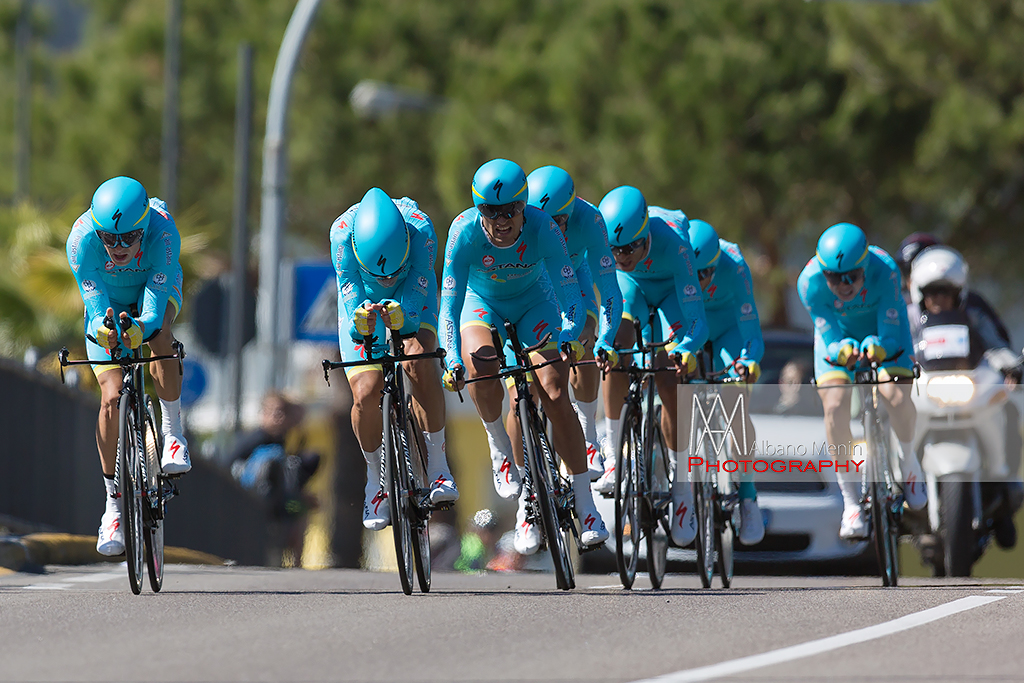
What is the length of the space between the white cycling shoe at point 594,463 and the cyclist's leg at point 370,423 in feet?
4.76

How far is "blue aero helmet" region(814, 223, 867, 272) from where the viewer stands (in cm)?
1085

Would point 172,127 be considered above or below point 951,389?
above

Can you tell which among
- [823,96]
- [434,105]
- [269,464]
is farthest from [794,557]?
[434,105]

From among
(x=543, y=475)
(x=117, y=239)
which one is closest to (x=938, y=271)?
(x=543, y=475)

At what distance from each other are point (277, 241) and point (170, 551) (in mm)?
4469

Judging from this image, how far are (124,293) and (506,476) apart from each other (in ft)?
7.29

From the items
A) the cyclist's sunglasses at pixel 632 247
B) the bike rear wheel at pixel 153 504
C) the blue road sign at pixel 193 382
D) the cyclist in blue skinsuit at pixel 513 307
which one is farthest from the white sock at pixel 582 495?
the blue road sign at pixel 193 382

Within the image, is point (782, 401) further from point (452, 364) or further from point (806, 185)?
point (806, 185)

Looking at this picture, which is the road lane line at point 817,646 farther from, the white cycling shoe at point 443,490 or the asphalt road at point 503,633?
the white cycling shoe at point 443,490

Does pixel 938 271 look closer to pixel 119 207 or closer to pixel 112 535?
pixel 119 207

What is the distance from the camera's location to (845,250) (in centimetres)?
1085

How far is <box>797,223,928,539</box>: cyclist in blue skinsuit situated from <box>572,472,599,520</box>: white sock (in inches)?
76.6

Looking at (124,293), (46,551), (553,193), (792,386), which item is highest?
(553,193)

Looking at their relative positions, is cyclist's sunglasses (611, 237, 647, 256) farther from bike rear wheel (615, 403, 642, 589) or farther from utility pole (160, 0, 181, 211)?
utility pole (160, 0, 181, 211)
